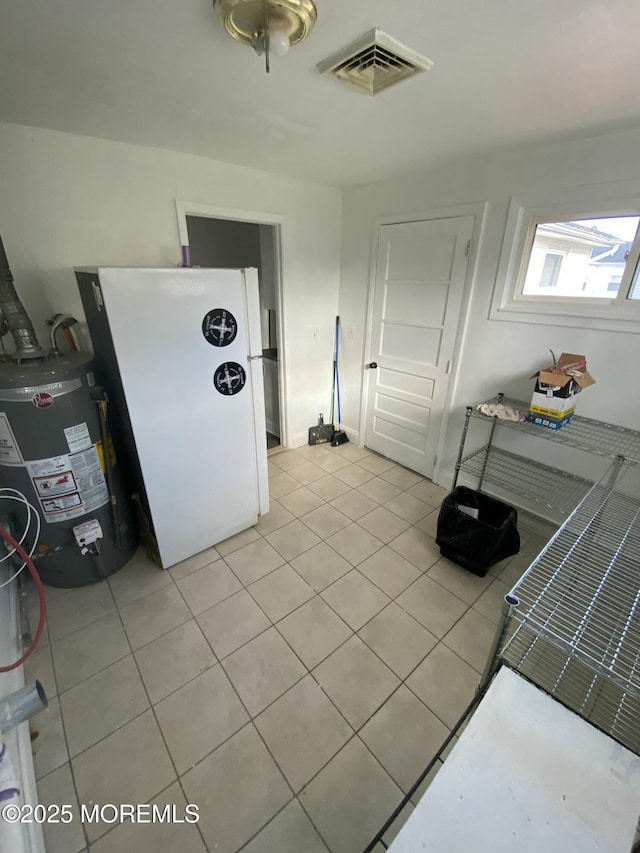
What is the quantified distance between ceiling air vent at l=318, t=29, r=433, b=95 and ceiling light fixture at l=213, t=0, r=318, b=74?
0.19 metres

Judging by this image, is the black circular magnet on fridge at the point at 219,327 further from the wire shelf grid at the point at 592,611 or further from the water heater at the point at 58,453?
the wire shelf grid at the point at 592,611

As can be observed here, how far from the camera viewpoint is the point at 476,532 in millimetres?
2025

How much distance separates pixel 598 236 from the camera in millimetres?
1943

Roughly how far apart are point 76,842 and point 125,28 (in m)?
2.50

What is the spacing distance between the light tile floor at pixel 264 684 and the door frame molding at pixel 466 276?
1031 mm

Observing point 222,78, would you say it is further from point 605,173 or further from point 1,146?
point 605,173

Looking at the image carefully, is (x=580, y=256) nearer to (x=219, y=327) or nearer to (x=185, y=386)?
(x=219, y=327)

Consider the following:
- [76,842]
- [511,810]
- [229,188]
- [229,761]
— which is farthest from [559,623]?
[229,188]

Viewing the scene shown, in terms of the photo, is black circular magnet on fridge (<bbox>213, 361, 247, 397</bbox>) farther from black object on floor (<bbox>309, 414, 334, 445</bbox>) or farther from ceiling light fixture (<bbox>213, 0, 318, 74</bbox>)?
black object on floor (<bbox>309, 414, 334, 445</bbox>)

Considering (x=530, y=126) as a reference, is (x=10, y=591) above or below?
below

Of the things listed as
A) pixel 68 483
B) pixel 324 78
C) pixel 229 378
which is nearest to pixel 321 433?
pixel 229 378

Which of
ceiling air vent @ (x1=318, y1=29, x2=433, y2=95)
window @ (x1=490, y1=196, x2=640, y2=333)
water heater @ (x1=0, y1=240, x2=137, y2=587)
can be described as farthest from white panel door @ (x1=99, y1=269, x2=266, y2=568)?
window @ (x1=490, y1=196, x2=640, y2=333)

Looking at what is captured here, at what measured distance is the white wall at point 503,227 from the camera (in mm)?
1817

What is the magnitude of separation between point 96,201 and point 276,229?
1.27 m
